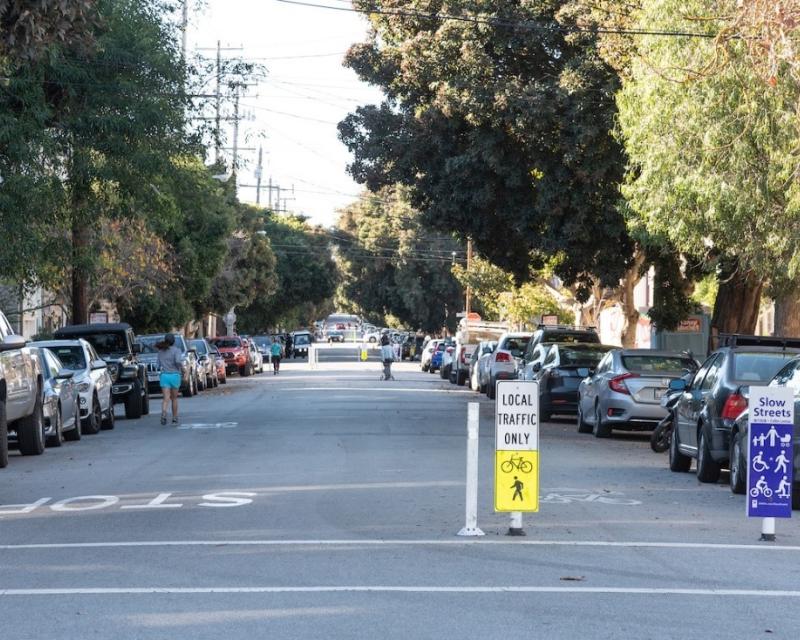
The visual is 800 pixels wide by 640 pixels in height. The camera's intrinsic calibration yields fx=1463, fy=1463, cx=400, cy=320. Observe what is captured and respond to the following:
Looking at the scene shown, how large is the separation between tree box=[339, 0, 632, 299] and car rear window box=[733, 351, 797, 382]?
516 inches

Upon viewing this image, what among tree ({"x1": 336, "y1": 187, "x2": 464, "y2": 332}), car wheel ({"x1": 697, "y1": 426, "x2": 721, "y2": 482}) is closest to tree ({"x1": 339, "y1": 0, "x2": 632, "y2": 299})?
car wheel ({"x1": 697, "y1": 426, "x2": 721, "y2": 482})

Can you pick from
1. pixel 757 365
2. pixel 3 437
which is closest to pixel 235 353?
pixel 3 437

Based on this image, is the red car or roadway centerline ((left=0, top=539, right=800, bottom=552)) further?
the red car

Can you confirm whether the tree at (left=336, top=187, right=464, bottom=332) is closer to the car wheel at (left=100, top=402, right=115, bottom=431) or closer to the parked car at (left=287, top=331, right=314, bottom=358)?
the parked car at (left=287, top=331, right=314, bottom=358)

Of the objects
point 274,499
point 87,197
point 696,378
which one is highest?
point 87,197

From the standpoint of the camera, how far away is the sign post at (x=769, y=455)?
464 inches

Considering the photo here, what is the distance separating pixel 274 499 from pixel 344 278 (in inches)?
3743

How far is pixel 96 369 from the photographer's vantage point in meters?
26.9

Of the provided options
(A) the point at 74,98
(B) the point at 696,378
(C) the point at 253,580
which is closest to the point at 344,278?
(A) the point at 74,98

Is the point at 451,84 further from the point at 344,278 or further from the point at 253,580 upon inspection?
the point at 344,278

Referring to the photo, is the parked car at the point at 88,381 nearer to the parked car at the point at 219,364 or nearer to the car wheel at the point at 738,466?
the car wheel at the point at 738,466

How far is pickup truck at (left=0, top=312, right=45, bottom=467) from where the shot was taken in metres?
18.5

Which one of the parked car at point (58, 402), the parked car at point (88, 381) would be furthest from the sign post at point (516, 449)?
the parked car at point (88, 381)

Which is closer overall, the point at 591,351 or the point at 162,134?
the point at 162,134
